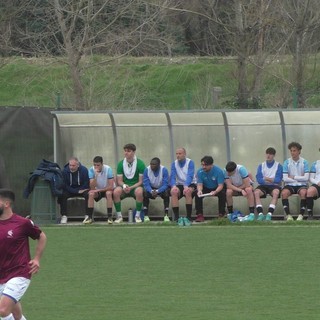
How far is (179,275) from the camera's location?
12133 mm

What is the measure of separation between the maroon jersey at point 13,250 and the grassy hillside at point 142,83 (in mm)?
15373

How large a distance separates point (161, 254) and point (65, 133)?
7377 mm

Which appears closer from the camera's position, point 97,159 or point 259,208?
point 259,208

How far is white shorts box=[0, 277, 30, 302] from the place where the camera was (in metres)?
7.94

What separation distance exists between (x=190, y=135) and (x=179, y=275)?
9.28 m

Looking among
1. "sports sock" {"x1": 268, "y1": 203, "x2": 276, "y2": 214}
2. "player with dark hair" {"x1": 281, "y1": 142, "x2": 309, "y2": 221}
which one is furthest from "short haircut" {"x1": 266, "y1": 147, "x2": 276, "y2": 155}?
"sports sock" {"x1": 268, "y1": 203, "x2": 276, "y2": 214}

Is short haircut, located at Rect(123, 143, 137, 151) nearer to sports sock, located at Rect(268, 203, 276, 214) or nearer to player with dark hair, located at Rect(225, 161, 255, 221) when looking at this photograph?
player with dark hair, located at Rect(225, 161, 255, 221)

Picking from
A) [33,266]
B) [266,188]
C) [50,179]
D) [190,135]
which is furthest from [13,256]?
[190,135]

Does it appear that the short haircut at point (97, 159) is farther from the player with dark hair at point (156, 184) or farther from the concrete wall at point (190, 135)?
the concrete wall at point (190, 135)

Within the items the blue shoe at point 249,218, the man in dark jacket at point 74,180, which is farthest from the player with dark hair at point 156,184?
the blue shoe at point 249,218

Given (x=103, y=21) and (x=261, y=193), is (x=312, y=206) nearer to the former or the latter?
(x=261, y=193)

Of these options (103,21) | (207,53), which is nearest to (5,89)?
(207,53)

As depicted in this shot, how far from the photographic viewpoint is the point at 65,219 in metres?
19.7

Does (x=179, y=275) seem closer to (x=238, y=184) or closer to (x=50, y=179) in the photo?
(x=238, y=184)
